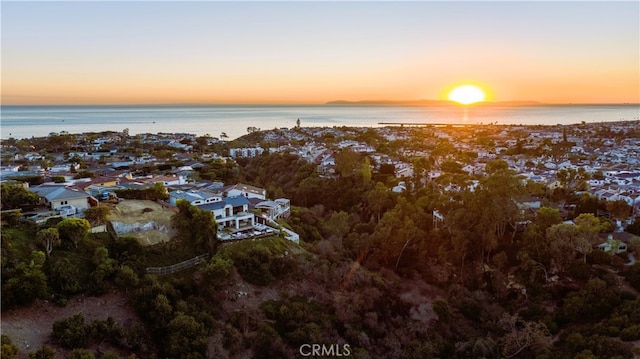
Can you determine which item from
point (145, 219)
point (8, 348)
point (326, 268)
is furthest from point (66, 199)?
point (326, 268)

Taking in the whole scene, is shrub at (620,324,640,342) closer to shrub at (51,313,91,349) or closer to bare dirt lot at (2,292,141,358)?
bare dirt lot at (2,292,141,358)

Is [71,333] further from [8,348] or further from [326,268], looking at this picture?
[326,268]

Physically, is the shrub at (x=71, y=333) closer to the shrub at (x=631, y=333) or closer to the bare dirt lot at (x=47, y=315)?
the bare dirt lot at (x=47, y=315)

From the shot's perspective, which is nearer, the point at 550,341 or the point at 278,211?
the point at 550,341

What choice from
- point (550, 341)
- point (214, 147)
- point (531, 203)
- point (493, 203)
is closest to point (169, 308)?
point (550, 341)

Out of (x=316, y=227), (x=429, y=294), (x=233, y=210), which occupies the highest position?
(x=233, y=210)

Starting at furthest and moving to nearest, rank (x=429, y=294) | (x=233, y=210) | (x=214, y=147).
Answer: (x=214, y=147)
(x=233, y=210)
(x=429, y=294)

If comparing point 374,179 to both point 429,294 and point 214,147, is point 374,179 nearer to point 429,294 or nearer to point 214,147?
point 429,294

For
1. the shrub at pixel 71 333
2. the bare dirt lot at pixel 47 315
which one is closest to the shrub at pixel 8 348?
the bare dirt lot at pixel 47 315
